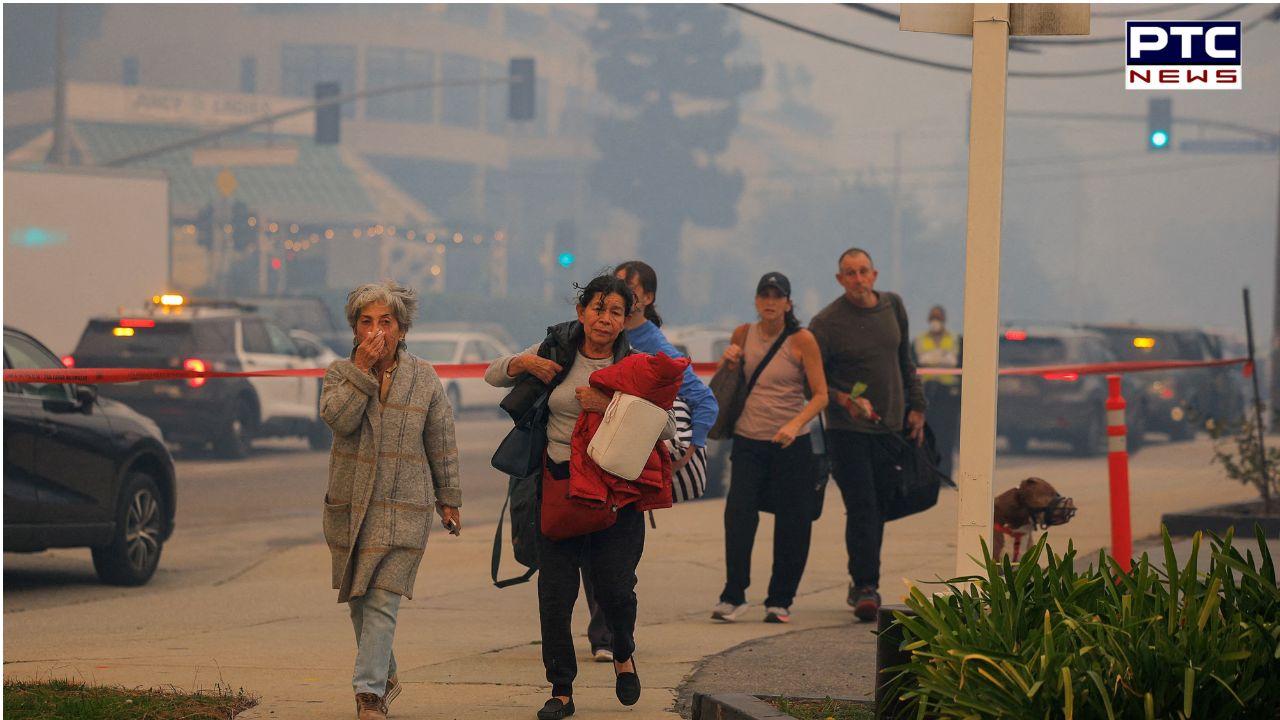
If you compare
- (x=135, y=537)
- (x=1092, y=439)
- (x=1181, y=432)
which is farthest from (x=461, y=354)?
(x=135, y=537)

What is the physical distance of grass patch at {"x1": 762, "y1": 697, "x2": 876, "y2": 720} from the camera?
5.81 meters

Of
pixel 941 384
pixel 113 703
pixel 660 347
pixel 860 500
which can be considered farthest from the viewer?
pixel 941 384

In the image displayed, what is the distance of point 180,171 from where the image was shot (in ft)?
257

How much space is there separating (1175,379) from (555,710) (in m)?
22.5

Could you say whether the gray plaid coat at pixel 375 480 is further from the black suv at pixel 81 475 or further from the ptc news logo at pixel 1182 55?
the black suv at pixel 81 475

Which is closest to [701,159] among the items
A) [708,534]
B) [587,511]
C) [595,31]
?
[595,31]

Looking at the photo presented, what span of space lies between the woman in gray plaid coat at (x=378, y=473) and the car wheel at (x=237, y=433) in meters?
15.4

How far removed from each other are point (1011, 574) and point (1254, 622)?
2.20 ft

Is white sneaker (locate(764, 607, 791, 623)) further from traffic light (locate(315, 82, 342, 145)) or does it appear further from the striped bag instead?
traffic light (locate(315, 82, 342, 145))

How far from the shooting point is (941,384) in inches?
706

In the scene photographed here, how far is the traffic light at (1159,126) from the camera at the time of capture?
3344 centimetres

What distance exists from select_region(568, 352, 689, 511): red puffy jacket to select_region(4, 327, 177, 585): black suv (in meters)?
4.74

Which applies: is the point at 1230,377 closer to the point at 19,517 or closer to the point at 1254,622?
the point at 19,517

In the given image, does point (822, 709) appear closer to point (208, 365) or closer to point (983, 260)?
point (983, 260)
